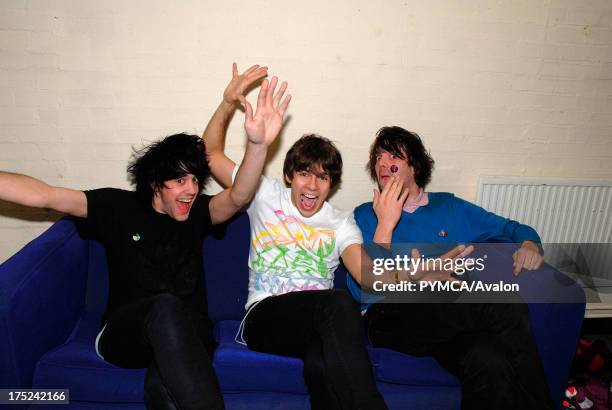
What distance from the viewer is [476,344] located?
1.61 m

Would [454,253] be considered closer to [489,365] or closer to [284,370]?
[489,365]

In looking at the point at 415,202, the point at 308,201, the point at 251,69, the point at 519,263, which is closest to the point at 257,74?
the point at 251,69

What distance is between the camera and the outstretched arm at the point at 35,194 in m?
1.51

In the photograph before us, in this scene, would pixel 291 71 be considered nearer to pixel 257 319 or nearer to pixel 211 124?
pixel 211 124

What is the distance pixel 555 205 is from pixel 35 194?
8.94 ft

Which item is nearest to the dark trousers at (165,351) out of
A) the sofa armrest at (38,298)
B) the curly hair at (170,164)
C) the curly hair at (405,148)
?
the sofa armrest at (38,298)

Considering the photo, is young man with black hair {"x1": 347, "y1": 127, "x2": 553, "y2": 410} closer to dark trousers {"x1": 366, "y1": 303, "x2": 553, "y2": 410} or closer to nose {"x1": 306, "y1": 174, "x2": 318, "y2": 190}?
dark trousers {"x1": 366, "y1": 303, "x2": 553, "y2": 410}

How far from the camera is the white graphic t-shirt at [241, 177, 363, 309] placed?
1.86 m

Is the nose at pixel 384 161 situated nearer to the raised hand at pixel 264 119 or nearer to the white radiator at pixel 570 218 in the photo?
the raised hand at pixel 264 119

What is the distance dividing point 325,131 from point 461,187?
0.90 metres

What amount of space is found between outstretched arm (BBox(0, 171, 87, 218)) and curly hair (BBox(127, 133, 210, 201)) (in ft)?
0.80

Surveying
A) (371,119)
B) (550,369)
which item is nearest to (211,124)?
(371,119)

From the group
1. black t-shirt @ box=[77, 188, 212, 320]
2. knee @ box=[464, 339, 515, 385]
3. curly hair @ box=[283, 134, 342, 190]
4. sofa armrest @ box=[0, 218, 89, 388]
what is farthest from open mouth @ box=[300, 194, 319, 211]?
sofa armrest @ box=[0, 218, 89, 388]

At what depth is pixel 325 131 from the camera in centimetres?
237
